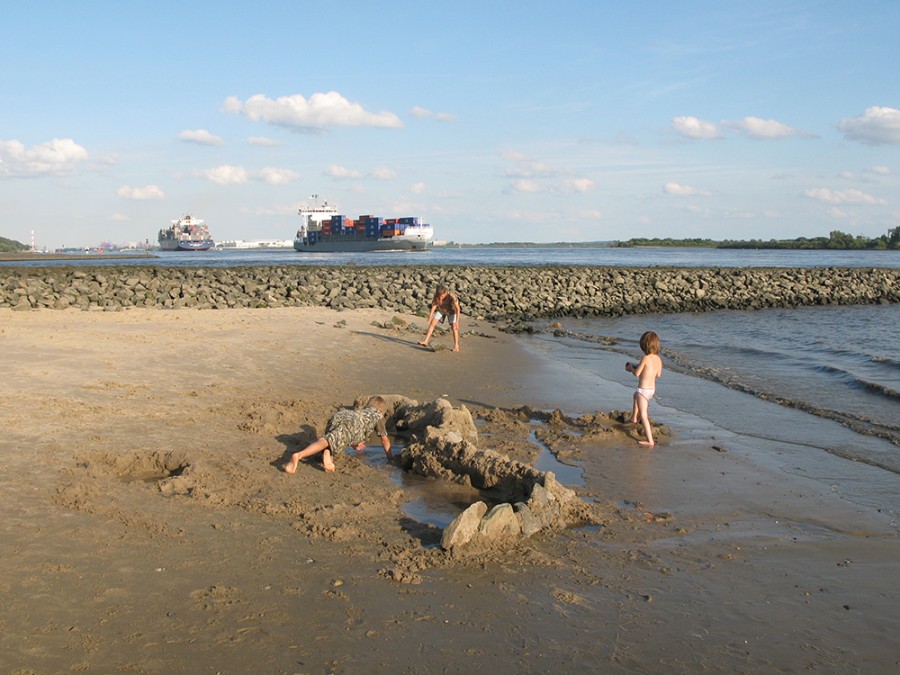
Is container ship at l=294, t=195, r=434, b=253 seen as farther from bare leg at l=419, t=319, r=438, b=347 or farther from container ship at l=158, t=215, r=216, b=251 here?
bare leg at l=419, t=319, r=438, b=347

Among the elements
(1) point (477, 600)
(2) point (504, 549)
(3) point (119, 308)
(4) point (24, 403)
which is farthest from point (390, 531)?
(3) point (119, 308)

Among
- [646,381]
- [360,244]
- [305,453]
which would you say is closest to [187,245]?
[360,244]

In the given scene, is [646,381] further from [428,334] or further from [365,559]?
[428,334]

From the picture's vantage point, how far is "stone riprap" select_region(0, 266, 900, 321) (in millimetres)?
22938

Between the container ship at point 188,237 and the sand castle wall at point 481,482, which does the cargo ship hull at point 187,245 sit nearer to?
the container ship at point 188,237

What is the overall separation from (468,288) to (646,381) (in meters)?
20.8

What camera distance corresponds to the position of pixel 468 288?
30.0m

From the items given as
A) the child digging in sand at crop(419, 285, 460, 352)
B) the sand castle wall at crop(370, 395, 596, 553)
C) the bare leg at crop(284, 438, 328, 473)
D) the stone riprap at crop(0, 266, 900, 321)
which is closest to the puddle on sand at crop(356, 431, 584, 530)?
the sand castle wall at crop(370, 395, 596, 553)

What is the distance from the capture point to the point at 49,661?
12.4 feet

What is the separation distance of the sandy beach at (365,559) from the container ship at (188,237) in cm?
12061

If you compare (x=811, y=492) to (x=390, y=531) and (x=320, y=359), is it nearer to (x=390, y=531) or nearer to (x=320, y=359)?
(x=390, y=531)

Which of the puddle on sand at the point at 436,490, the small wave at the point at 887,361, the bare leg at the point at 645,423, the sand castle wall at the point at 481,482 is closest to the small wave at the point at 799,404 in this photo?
the bare leg at the point at 645,423

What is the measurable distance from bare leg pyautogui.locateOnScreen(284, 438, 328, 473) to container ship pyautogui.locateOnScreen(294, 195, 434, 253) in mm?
89607

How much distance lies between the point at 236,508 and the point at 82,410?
302 centimetres
